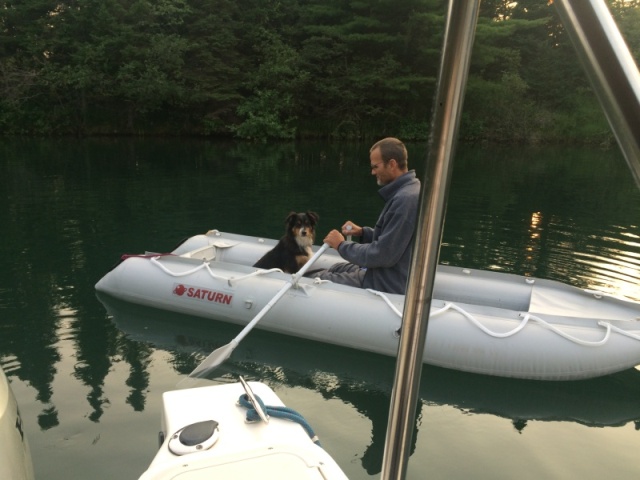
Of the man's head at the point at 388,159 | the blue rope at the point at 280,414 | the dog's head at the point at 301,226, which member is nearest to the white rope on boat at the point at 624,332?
the man's head at the point at 388,159

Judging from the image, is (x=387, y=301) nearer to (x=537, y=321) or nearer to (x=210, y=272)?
(x=537, y=321)

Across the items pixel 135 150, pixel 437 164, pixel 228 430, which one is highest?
pixel 437 164

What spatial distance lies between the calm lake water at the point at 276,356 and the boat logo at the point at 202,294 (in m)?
0.26

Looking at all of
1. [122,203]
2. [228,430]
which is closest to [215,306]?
[228,430]

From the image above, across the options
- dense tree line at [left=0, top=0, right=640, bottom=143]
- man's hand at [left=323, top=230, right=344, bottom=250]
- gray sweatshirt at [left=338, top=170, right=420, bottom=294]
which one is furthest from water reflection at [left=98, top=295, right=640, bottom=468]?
dense tree line at [left=0, top=0, right=640, bottom=143]

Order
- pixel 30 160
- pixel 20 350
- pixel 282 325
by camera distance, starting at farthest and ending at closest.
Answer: pixel 30 160 < pixel 282 325 < pixel 20 350

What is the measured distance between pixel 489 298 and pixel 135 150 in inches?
733

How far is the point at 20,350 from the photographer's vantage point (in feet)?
14.1

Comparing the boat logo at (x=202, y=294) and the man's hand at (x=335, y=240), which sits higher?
the man's hand at (x=335, y=240)

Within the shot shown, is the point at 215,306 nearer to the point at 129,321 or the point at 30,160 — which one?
the point at 129,321

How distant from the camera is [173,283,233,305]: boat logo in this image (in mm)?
4816

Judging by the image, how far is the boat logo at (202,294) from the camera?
15.8 ft

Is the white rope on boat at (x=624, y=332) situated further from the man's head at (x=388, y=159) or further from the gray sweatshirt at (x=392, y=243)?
A: the man's head at (x=388, y=159)

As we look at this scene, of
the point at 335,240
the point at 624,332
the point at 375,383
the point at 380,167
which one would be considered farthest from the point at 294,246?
the point at 624,332
